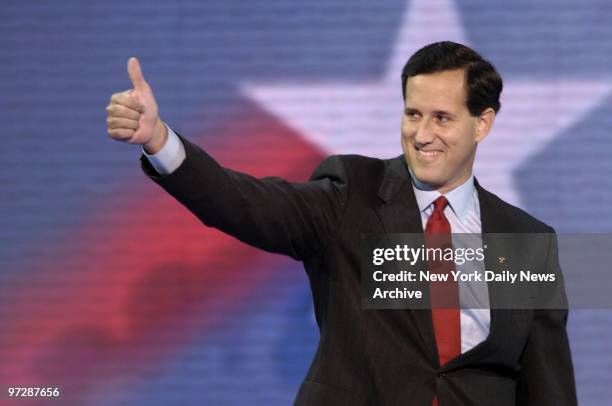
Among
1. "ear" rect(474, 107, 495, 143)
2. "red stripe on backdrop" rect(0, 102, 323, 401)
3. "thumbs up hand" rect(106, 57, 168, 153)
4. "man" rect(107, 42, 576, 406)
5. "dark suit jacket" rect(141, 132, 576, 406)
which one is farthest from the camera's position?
"red stripe on backdrop" rect(0, 102, 323, 401)

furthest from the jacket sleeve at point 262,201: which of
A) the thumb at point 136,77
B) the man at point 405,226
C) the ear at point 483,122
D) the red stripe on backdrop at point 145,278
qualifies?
the red stripe on backdrop at point 145,278

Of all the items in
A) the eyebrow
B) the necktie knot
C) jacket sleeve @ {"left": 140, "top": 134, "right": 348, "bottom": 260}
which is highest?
the eyebrow

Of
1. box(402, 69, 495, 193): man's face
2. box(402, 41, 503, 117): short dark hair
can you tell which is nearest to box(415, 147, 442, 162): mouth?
box(402, 69, 495, 193): man's face

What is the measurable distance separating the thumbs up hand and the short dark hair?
2.25 ft

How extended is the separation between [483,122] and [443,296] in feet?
1.44

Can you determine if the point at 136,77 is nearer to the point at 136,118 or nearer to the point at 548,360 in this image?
the point at 136,118

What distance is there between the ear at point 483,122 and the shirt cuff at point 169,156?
79cm

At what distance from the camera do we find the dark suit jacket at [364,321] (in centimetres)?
185

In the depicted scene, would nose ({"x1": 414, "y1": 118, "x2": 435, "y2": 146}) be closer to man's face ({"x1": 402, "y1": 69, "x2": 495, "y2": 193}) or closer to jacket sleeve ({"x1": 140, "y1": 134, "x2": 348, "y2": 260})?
man's face ({"x1": 402, "y1": 69, "x2": 495, "y2": 193})

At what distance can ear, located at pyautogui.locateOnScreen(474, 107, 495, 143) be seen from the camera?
219cm

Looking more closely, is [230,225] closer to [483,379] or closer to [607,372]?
[483,379]

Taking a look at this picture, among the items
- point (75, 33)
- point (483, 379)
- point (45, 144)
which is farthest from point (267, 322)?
point (483, 379)

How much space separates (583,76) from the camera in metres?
3.32

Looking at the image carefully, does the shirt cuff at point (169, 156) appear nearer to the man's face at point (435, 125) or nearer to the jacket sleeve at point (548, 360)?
the man's face at point (435, 125)
